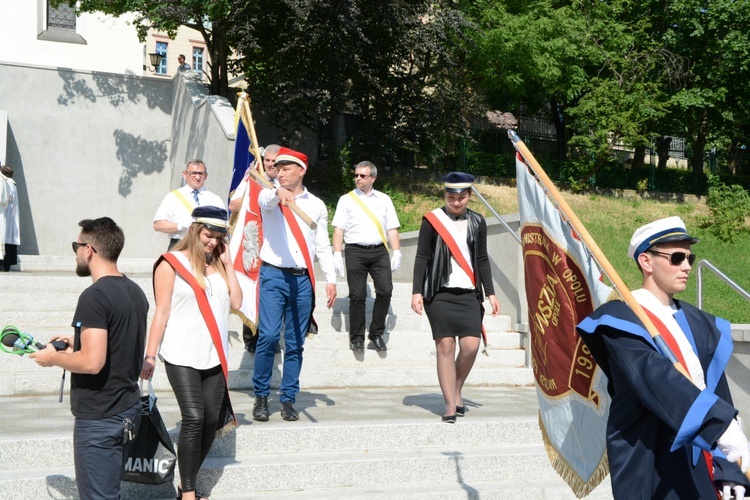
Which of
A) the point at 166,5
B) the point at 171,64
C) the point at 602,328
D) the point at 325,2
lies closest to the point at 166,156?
the point at 166,5

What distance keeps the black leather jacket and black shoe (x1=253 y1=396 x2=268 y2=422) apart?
161 centimetres

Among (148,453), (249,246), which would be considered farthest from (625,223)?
(148,453)

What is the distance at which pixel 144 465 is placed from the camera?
5.33 meters

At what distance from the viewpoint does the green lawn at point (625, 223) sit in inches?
654

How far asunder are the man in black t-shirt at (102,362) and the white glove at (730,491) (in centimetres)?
293

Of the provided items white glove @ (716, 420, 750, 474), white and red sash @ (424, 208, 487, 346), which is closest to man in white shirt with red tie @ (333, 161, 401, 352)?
white and red sash @ (424, 208, 487, 346)

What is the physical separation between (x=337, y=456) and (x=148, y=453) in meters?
1.76

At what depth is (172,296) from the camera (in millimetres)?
5656

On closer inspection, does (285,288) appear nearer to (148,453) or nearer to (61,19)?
(148,453)

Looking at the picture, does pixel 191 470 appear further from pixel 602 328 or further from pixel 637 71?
pixel 637 71

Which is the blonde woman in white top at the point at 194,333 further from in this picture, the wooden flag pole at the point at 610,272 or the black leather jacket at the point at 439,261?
the black leather jacket at the point at 439,261

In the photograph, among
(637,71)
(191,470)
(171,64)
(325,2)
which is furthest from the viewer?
(171,64)

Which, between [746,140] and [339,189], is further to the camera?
[746,140]

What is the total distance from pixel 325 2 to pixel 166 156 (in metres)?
5.50
